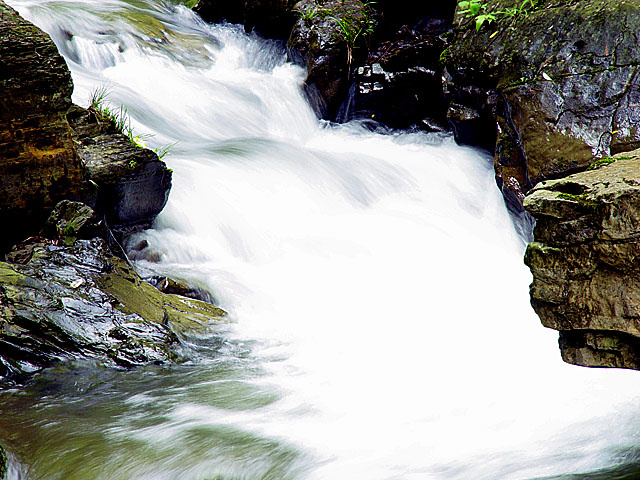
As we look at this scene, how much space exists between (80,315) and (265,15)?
8844 millimetres

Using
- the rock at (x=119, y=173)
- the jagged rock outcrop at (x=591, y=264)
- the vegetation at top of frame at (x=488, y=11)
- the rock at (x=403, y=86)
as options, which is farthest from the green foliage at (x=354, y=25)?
the jagged rock outcrop at (x=591, y=264)

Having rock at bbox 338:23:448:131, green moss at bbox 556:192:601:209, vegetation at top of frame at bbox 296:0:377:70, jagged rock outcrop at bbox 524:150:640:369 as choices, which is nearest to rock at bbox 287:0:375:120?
vegetation at top of frame at bbox 296:0:377:70

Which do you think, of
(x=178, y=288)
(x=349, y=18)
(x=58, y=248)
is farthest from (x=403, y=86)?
(x=58, y=248)

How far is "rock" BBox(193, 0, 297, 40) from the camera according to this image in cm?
1120

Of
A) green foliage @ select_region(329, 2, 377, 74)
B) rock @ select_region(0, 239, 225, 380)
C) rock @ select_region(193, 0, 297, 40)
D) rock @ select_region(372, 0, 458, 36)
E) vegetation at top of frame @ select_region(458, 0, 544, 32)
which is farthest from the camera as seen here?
rock @ select_region(193, 0, 297, 40)

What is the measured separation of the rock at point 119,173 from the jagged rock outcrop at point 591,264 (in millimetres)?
3613

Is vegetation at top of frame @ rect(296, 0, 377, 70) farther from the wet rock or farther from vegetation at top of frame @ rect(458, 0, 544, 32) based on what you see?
the wet rock

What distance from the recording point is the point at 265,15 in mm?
11477

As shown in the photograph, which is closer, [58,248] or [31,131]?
[58,248]

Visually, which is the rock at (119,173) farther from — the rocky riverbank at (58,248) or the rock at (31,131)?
the rock at (31,131)

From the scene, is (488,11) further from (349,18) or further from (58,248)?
(58,248)

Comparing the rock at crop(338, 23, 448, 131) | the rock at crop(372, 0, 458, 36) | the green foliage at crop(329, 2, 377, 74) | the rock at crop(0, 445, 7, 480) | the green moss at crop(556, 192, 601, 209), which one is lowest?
the rock at crop(0, 445, 7, 480)

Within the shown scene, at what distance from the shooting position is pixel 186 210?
6340 millimetres

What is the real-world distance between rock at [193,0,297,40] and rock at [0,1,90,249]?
6.99 meters
